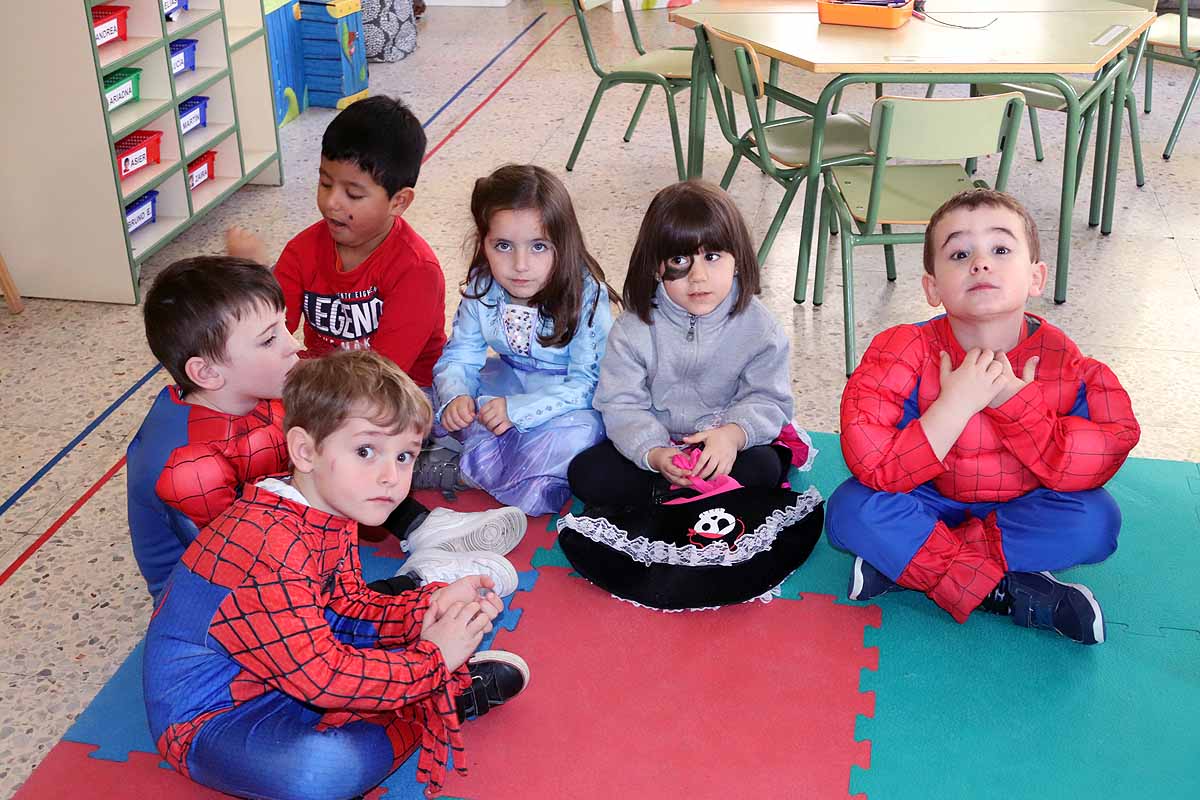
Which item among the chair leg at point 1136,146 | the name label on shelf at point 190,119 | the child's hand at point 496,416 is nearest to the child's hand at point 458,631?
the child's hand at point 496,416

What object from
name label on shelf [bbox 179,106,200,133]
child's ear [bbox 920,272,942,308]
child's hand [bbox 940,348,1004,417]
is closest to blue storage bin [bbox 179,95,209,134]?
name label on shelf [bbox 179,106,200,133]

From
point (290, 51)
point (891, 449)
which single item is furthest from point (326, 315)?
point (290, 51)

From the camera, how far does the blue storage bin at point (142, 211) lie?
3311mm

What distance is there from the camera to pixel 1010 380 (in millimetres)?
1959

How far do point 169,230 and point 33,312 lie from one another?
0.45 m

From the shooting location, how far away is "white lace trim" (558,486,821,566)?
2.06m

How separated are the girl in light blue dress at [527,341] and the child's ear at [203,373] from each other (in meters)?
0.54

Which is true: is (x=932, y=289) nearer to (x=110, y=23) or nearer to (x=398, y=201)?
(x=398, y=201)

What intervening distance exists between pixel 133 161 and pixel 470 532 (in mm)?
1819

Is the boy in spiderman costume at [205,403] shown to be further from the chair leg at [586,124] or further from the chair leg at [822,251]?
the chair leg at [586,124]

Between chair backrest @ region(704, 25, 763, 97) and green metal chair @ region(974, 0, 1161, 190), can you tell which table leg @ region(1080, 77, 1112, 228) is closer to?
green metal chair @ region(974, 0, 1161, 190)

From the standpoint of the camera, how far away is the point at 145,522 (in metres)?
1.98

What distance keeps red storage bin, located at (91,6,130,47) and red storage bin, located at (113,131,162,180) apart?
28 centimetres

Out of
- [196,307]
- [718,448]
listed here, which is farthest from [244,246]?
[718,448]
